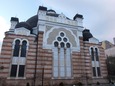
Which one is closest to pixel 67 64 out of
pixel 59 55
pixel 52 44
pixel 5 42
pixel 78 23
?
pixel 59 55

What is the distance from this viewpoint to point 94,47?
21953mm

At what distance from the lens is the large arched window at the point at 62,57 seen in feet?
59.6

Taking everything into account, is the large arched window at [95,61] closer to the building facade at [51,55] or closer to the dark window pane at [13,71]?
the building facade at [51,55]

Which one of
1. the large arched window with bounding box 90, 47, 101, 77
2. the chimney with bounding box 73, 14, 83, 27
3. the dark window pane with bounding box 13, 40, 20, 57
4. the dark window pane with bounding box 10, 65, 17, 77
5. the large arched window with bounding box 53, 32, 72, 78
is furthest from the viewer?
the chimney with bounding box 73, 14, 83, 27

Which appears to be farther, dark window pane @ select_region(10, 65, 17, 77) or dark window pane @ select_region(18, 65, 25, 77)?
dark window pane @ select_region(18, 65, 25, 77)

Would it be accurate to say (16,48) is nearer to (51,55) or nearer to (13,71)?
(13,71)

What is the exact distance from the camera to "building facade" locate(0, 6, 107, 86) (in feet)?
53.9

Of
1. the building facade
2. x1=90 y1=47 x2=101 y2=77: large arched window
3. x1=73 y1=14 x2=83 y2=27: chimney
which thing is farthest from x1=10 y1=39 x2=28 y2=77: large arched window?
x1=90 y1=47 x2=101 y2=77: large arched window

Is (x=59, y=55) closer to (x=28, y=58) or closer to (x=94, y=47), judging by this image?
(x=28, y=58)

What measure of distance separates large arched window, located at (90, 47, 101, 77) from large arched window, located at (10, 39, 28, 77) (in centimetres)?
1178

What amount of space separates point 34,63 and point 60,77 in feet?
14.7

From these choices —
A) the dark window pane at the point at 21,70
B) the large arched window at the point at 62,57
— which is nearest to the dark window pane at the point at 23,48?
the dark window pane at the point at 21,70

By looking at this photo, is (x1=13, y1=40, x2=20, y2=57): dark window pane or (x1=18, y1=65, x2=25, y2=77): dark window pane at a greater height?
(x1=13, y1=40, x2=20, y2=57): dark window pane

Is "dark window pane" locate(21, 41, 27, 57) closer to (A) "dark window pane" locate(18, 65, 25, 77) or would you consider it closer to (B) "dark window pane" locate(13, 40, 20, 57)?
(B) "dark window pane" locate(13, 40, 20, 57)
